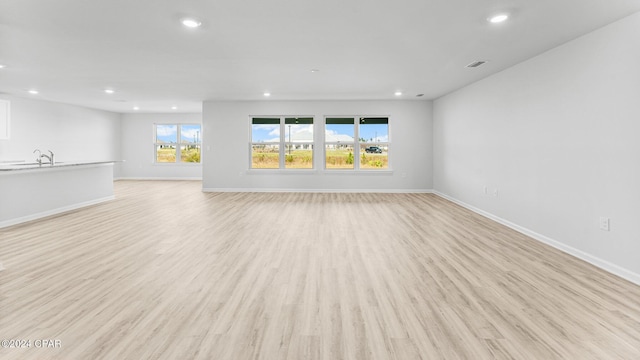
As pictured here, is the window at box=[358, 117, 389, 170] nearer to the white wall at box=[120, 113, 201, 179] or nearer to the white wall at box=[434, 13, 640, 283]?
the white wall at box=[434, 13, 640, 283]

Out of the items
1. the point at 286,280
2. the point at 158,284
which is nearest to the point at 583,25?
the point at 286,280

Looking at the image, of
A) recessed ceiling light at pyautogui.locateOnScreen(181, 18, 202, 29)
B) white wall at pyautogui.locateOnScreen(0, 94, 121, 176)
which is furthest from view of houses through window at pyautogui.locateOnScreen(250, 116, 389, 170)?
white wall at pyautogui.locateOnScreen(0, 94, 121, 176)

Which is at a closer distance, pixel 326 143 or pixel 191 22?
pixel 191 22

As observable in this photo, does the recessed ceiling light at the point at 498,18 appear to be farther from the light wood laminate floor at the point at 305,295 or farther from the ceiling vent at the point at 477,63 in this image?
the light wood laminate floor at the point at 305,295

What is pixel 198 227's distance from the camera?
4.77m

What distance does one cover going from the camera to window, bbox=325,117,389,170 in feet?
29.3

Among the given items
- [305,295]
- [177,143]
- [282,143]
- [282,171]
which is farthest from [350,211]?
[177,143]

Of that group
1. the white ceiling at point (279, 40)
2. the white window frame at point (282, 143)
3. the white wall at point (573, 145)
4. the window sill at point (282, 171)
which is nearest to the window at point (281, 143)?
the white window frame at point (282, 143)

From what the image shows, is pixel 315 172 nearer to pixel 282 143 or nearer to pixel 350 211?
pixel 282 143

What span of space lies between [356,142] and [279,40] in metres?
5.31

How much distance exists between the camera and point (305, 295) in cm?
253

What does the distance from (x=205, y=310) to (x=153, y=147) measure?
1122 cm

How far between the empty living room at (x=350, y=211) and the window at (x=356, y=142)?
1328 millimetres

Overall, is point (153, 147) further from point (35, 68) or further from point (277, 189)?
point (35, 68)
